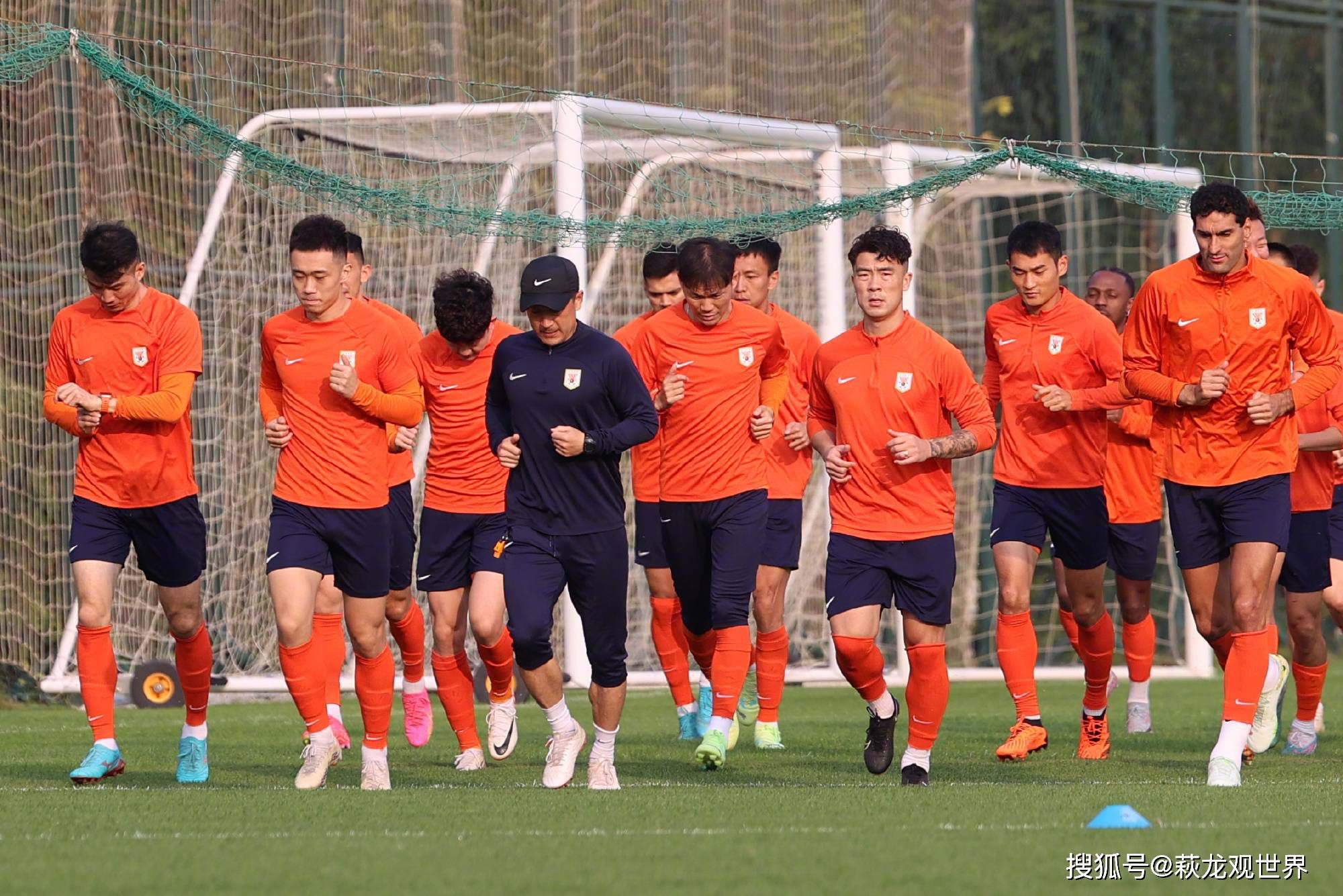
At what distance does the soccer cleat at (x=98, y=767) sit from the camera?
8695mm

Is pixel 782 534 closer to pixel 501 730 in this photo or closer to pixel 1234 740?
pixel 501 730

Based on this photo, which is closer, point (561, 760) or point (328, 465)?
point (561, 760)

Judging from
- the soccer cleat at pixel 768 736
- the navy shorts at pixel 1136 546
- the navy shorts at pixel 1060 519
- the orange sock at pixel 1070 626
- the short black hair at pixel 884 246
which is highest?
the short black hair at pixel 884 246

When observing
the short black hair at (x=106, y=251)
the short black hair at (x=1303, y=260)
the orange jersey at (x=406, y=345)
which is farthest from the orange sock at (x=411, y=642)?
the short black hair at (x=1303, y=260)

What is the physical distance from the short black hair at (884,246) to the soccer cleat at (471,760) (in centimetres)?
300

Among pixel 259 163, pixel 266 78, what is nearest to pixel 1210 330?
pixel 259 163

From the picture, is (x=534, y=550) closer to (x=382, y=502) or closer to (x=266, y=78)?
(x=382, y=502)

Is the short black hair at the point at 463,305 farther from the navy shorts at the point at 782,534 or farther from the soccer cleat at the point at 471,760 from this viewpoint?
the navy shorts at the point at 782,534

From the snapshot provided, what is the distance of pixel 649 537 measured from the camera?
10570 millimetres

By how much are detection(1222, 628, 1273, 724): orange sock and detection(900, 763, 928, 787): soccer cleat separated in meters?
1.24

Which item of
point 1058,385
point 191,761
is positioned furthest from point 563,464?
point 1058,385

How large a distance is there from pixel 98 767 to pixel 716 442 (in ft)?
10.3

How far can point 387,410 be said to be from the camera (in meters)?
8.47

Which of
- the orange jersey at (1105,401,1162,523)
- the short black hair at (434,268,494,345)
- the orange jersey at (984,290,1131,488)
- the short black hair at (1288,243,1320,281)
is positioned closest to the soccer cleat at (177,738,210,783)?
the short black hair at (434,268,494,345)
